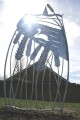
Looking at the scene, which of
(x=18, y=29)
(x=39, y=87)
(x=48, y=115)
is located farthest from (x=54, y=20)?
(x=39, y=87)

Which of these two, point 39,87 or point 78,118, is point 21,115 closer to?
point 78,118

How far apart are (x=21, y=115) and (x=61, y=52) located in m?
2.84

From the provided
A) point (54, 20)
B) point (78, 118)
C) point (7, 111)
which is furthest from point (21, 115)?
point (54, 20)

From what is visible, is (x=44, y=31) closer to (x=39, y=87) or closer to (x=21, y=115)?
(x=21, y=115)

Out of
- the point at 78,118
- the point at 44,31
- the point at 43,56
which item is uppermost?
the point at 44,31

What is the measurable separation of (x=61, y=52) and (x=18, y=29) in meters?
2.00

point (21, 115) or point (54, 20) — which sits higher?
point (54, 20)

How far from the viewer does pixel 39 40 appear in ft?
48.2

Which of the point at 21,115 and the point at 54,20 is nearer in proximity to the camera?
the point at 21,115

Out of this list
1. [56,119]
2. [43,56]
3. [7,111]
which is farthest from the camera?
[43,56]

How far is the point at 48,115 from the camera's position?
43.0 ft

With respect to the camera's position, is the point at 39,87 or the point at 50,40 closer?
the point at 50,40

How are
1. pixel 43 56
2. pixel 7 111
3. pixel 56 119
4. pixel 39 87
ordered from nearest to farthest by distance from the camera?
pixel 56 119, pixel 7 111, pixel 43 56, pixel 39 87

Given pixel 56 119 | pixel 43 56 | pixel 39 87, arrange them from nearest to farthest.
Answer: pixel 56 119 → pixel 43 56 → pixel 39 87
